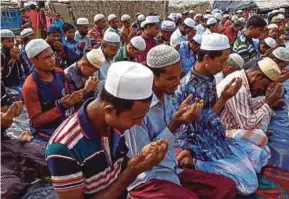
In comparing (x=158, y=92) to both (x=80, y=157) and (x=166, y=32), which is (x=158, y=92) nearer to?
(x=80, y=157)

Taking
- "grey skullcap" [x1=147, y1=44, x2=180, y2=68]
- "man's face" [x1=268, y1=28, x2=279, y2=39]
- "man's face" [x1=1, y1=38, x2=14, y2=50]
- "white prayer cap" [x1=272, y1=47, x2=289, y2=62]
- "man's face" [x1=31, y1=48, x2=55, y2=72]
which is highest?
"grey skullcap" [x1=147, y1=44, x2=180, y2=68]

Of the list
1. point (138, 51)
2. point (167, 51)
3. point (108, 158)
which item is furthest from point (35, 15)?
point (108, 158)

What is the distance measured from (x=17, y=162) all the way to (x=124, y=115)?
176cm

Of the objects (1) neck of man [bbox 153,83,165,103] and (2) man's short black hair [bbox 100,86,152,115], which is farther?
(1) neck of man [bbox 153,83,165,103]

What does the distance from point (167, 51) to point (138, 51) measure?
2.89 meters

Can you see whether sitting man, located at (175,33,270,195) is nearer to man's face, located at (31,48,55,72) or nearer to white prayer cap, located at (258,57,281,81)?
white prayer cap, located at (258,57,281,81)

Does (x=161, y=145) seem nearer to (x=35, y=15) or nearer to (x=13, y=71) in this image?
Answer: (x=13, y=71)

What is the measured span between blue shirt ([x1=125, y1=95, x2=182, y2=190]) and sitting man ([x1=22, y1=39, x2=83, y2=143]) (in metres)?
0.76

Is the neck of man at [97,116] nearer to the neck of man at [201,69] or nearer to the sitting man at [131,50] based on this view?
the neck of man at [201,69]

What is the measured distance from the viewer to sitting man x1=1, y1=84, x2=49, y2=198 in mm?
2707

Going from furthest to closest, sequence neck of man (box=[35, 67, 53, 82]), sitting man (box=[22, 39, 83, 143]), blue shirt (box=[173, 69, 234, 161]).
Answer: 1. neck of man (box=[35, 67, 53, 82])
2. sitting man (box=[22, 39, 83, 143])
3. blue shirt (box=[173, 69, 234, 161])

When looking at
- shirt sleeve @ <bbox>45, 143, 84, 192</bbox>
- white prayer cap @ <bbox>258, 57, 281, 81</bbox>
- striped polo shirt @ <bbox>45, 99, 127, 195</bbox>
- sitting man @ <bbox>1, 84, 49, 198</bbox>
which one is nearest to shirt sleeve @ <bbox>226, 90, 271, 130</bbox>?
white prayer cap @ <bbox>258, 57, 281, 81</bbox>

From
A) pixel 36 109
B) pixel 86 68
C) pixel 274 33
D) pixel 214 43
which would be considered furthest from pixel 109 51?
pixel 274 33

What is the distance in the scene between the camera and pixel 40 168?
303 cm
